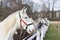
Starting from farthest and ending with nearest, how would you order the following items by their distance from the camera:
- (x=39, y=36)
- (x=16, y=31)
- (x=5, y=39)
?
(x=39, y=36)
(x=16, y=31)
(x=5, y=39)

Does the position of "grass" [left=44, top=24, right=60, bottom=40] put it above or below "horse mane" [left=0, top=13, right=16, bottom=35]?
below

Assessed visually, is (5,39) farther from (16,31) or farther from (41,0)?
(41,0)

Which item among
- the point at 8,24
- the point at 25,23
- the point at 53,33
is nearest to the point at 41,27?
the point at 53,33

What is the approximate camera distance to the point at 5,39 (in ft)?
5.15

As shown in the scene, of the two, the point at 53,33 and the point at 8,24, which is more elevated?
the point at 8,24

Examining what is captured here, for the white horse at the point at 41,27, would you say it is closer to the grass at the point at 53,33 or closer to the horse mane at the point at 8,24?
the grass at the point at 53,33

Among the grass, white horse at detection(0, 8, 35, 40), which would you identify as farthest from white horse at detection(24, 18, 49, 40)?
white horse at detection(0, 8, 35, 40)

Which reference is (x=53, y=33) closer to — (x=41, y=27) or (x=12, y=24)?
(x=41, y=27)

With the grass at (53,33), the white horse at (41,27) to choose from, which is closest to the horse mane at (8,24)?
the white horse at (41,27)

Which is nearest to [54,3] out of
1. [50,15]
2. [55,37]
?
[50,15]

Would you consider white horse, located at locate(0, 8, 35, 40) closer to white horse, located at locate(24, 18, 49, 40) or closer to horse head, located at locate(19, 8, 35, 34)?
horse head, located at locate(19, 8, 35, 34)

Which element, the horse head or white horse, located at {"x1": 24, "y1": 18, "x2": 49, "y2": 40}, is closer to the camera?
the horse head

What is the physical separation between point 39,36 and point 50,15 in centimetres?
28

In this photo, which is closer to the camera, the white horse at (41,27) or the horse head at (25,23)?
the horse head at (25,23)
